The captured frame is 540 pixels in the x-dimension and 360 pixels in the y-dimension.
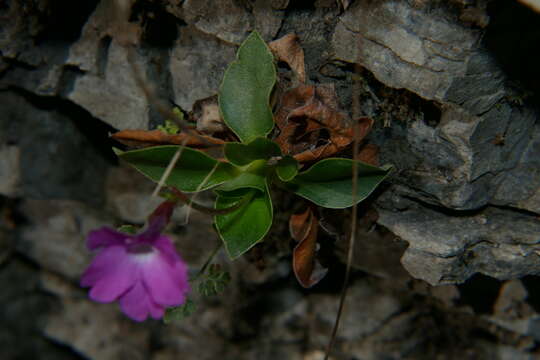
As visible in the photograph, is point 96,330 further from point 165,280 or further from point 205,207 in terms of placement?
point 205,207

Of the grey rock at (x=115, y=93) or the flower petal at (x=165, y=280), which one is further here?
the grey rock at (x=115, y=93)

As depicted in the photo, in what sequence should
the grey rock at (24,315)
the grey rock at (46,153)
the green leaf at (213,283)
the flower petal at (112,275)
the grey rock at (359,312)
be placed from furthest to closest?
the grey rock at (24,315) < the grey rock at (359,312) < the grey rock at (46,153) < the green leaf at (213,283) < the flower petal at (112,275)

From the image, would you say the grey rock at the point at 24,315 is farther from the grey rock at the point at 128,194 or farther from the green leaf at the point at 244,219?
the green leaf at the point at 244,219

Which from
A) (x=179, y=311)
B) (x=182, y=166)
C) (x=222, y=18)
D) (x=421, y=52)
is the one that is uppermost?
(x=421, y=52)

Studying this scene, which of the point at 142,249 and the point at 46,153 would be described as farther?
the point at 46,153

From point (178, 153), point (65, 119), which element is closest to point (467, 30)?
point (178, 153)

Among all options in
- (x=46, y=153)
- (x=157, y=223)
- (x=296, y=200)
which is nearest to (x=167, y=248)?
(x=157, y=223)

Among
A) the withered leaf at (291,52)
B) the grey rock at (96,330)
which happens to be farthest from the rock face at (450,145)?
the grey rock at (96,330)
